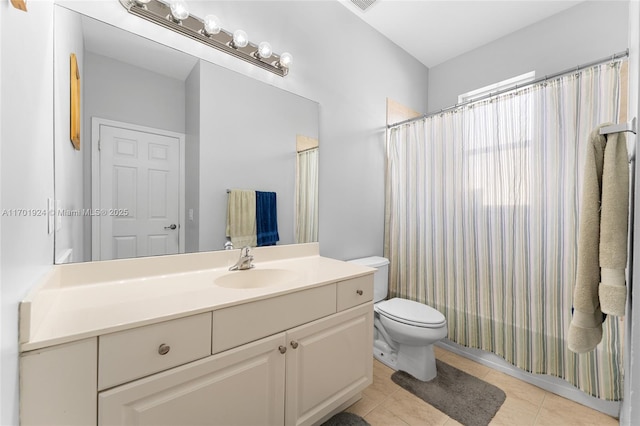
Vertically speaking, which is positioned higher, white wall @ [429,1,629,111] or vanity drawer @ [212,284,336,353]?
white wall @ [429,1,629,111]

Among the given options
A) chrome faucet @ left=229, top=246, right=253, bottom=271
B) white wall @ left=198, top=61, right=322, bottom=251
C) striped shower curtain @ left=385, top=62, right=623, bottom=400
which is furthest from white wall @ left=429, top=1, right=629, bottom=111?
chrome faucet @ left=229, top=246, right=253, bottom=271

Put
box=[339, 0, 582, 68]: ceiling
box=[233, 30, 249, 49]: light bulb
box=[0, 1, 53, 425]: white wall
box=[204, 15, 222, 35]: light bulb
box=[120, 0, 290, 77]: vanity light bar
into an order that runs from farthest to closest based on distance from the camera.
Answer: box=[339, 0, 582, 68]: ceiling, box=[233, 30, 249, 49]: light bulb, box=[204, 15, 222, 35]: light bulb, box=[120, 0, 290, 77]: vanity light bar, box=[0, 1, 53, 425]: white wall

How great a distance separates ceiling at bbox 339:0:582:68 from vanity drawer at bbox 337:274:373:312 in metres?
2.09

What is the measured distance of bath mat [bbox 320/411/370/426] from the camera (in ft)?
4.49

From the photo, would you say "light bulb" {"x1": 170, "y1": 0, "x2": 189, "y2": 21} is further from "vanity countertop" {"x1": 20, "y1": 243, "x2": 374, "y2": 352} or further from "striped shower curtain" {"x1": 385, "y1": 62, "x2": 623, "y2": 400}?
"striped shower curtain" {"x1": 385, "y1": 62, "x2": 623, "y2": 400}

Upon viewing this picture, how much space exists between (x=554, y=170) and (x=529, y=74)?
44.8 inches

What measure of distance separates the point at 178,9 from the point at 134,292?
50.7 inches

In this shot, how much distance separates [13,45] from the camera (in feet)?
1.94

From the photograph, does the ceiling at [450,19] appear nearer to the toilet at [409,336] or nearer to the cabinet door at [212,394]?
the toilet at [409,336]

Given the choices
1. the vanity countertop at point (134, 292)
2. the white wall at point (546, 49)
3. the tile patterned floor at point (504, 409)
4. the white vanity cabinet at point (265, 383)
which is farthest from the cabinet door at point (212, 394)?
the white wall at point (546, 49)

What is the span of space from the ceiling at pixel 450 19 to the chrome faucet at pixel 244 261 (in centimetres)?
204

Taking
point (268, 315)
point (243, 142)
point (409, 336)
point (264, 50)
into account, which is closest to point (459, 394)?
point (409, 336)

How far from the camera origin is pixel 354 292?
1388 mm

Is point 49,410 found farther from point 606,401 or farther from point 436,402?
point 606,401
